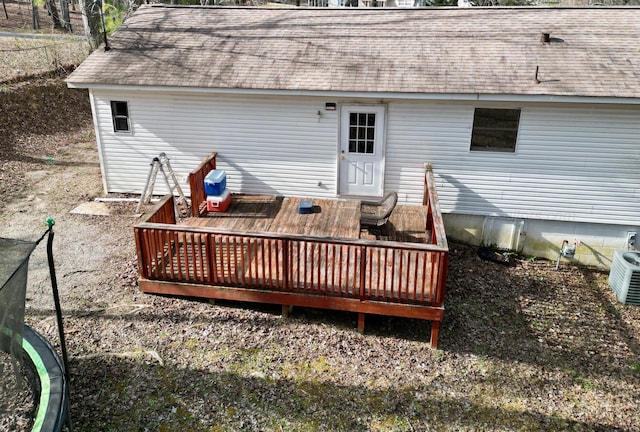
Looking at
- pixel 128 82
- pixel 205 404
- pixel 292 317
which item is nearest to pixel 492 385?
pixel 292 317

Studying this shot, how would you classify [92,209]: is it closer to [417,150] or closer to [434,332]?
[417,150]

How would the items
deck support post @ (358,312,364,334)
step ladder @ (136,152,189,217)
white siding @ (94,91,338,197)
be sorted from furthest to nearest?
step ladder @ (136,152,189,217)
white siding @ (94,91,338,197)
deck support post @ (358,312,364,334)

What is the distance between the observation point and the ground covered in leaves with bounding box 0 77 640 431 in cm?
579

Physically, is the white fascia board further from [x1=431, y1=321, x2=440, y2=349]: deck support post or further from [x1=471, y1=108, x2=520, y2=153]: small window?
[x1=431, y1=321, x2=440, y2=349]: deck support post

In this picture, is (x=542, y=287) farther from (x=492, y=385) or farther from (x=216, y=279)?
(x=216, y=279)

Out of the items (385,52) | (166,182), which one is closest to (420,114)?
(385,52)

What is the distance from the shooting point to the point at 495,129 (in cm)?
938

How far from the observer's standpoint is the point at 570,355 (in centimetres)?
708

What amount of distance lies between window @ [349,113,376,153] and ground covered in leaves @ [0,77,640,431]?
286 centimetres

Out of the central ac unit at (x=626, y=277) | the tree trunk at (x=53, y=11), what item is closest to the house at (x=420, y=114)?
the central ac unit at (x=626, y=277)

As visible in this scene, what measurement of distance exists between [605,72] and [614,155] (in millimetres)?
1499

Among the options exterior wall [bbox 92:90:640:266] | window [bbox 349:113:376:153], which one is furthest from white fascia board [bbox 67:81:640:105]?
window [bbox 349:113:376:153]

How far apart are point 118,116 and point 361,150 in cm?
521

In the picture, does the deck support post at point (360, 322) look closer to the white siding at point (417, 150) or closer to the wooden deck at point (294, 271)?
the wooden deck at point (294, 271)
